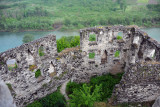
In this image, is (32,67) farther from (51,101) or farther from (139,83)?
(139,83)

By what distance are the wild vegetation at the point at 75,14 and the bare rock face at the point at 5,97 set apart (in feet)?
97.6

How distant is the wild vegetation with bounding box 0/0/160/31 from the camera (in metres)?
39.8

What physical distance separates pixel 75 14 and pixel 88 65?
36594mm

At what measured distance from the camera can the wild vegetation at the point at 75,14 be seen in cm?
3978

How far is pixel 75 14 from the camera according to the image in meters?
49.2

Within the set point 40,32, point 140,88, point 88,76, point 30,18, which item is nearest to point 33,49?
point 88,76

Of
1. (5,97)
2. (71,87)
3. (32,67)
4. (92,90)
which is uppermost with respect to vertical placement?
(32,67)

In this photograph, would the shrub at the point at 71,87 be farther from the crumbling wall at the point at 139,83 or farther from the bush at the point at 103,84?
the crumbling wall at the point at 139,83

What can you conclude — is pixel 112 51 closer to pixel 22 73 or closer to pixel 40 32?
pixel 22 73

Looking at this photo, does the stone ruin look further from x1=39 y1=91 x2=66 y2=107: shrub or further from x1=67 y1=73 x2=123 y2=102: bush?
x1=67 y1=73 x2=123 y2=102: bush

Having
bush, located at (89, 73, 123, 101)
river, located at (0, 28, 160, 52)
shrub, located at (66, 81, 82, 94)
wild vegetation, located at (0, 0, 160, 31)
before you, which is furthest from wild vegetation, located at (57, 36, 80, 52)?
wild vegetation, located at (0, 0, 160, 31)

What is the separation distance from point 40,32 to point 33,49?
1182 inches

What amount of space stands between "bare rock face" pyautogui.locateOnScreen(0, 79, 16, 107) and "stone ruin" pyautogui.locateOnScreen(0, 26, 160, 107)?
0.35 metres

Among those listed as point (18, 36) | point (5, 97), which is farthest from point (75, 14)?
point (5, 97)
